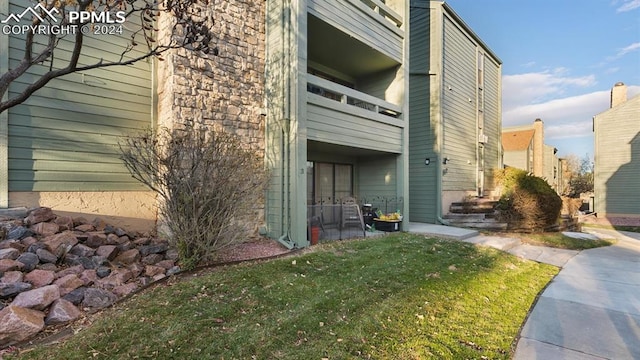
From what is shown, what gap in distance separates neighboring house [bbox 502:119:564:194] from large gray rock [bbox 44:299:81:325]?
Answer: 2817cm

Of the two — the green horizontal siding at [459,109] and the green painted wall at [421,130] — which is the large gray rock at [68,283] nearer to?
the green painted wall at [421,130]

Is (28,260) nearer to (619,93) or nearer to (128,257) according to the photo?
(128,257)

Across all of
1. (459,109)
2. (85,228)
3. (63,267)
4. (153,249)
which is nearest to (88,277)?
(63,267)

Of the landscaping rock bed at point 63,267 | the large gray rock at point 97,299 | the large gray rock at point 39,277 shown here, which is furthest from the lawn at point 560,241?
the large gray rock at point 39,277

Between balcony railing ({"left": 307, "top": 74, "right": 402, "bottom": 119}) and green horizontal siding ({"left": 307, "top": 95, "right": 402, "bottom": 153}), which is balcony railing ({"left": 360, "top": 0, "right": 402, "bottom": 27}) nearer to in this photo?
balcony railing ({"left": 307, "top": 74, "right": 402, "bottom": 119})

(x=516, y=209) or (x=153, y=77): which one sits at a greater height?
(x=153, y=77)

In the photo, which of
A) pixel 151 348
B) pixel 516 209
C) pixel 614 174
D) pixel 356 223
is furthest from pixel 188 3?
pixel 614 174

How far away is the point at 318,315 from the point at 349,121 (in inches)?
215

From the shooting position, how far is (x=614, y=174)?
664 inches

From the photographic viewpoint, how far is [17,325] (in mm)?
2643

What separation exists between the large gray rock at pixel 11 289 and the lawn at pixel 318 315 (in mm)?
997

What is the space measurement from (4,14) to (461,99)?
1371 cm

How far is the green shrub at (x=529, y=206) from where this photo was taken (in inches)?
387

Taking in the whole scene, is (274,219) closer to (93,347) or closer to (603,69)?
(93,347)
